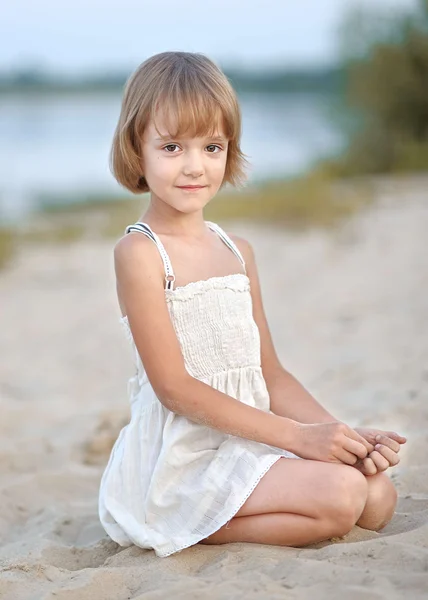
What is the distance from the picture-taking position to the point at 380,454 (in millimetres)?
2322

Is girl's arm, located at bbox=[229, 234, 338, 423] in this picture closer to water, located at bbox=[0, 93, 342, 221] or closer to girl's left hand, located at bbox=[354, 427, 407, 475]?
girl's left hand, located at bbox=[354, 427, 407, 475]

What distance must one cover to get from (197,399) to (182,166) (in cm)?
62

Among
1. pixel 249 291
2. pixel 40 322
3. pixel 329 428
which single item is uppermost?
pixel 249 291

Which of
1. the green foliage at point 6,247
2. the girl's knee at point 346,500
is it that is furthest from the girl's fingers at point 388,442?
the green foliage at point 6,247

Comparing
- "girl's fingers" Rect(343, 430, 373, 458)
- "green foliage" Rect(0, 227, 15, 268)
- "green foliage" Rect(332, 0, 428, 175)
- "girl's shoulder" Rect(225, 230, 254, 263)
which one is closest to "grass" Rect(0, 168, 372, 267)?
"green foliage" Rect(0, 227, 15, 268)

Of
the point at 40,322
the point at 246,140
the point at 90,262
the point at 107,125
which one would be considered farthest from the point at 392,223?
the point at 107,125

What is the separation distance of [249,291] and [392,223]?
484 centimetres

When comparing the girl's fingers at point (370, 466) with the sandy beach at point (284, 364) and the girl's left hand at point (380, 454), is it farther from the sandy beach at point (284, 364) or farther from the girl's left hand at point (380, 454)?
the sandy beach at point (284, 364)

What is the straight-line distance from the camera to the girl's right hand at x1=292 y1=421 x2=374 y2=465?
Answer: 7.50 feet

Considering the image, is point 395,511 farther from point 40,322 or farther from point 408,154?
point 408,154

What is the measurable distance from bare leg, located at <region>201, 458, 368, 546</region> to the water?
3.22 m

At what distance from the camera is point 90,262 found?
22.7ft

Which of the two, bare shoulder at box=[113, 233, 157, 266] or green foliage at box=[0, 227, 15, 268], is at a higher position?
bare shoulder at box=[113, 233, 157, 266]

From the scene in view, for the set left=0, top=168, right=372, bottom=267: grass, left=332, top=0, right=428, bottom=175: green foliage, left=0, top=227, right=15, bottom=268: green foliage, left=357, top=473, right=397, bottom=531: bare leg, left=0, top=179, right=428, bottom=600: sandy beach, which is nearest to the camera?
left=0, top=179, right=428, bottom=600: sandy beach
